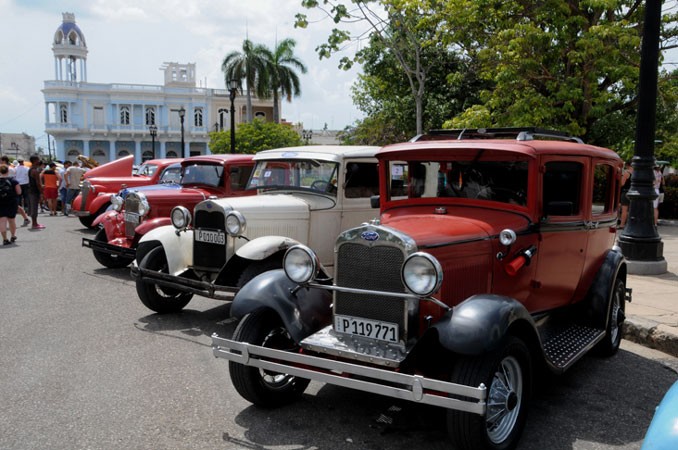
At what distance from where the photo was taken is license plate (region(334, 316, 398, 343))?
12.3ft

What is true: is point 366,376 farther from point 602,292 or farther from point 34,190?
point 34,190

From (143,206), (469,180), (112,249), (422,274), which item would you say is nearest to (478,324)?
(422,274)

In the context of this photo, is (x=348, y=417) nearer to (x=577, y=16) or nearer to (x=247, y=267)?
(x=247, y=267)

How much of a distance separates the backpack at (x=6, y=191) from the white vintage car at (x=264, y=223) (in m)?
6.65

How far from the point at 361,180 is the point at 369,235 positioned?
3687 mm

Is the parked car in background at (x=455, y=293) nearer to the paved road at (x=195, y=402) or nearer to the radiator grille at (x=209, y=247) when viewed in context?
the paved road at (x=195, y=402)

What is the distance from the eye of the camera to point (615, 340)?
217 inches

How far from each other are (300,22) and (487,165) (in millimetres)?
12638

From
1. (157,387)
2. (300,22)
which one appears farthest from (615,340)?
(300,22)

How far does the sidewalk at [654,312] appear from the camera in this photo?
5.63 m

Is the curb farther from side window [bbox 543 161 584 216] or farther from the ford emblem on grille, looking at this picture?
the ford emblem on grille

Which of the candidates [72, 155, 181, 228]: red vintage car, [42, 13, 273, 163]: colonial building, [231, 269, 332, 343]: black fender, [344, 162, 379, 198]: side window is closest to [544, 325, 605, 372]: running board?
[231, 269, 332, 343]: black fender

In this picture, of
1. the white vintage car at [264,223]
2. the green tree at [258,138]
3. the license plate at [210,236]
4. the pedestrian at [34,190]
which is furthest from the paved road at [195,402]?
the green tree at [258,138]

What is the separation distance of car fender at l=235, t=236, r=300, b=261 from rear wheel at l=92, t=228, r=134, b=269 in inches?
176
